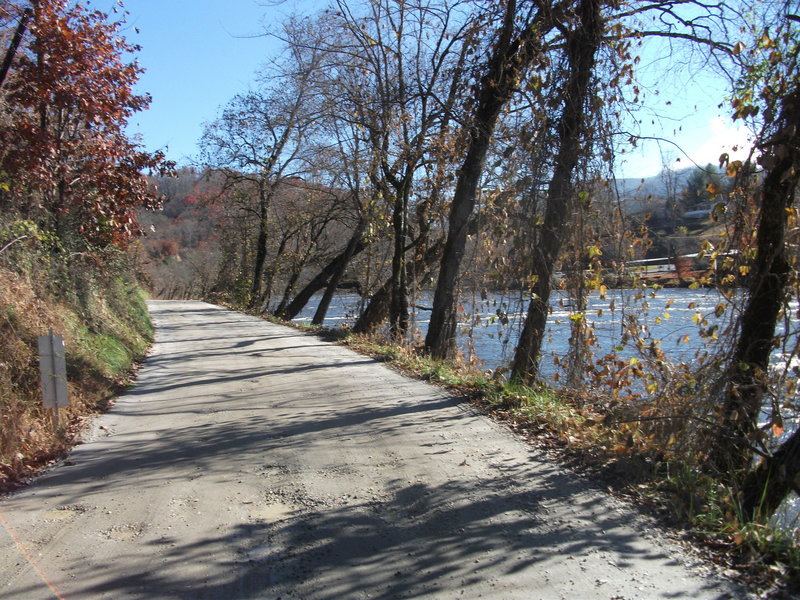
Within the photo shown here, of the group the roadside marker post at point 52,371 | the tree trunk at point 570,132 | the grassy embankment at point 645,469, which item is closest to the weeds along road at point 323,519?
the grassy embankment at point 645,469

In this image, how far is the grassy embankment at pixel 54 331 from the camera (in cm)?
635

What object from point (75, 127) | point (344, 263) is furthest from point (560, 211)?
point (344, 263)

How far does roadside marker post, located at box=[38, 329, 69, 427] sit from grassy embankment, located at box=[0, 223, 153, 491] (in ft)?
0.95

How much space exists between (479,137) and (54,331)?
7.22 meters

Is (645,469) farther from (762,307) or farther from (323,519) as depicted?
(323,519)

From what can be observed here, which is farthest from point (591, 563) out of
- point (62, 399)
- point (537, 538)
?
point (62, 399)

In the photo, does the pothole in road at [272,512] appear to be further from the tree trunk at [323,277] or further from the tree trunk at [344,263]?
the tree trunk at [323,277]

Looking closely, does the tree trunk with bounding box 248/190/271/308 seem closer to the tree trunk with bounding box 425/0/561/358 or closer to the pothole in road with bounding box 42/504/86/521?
the tree trunk with bounding box 425/0/561/358

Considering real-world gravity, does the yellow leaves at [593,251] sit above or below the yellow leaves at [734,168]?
below

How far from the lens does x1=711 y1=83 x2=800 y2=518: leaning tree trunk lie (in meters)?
5.00

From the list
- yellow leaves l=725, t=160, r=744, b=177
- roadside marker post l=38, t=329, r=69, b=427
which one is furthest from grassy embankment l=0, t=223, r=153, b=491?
yellow leaves l=725, t=160, r=744, b=177

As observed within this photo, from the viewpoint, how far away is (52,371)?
6613 mm

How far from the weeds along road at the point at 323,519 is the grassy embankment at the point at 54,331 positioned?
0.38 metres

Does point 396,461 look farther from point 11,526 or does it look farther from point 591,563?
point 11,526
